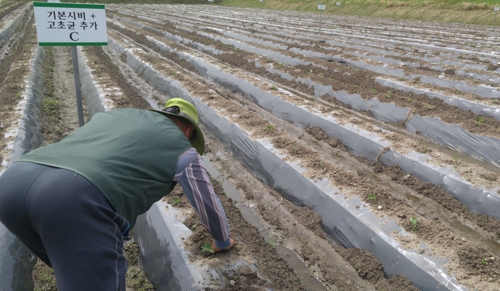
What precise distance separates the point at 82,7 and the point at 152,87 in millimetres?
5603

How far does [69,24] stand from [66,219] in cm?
218

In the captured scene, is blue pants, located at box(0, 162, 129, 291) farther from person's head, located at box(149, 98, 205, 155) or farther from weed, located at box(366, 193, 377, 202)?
weed, located at box(366, 193, 377, 202)

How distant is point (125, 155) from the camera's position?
166 centimetres

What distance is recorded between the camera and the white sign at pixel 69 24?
2.88 metres

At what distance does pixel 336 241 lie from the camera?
3.45 meters

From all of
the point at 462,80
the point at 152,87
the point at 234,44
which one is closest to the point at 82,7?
the point at 152,87

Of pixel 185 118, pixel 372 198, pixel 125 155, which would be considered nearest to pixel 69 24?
pixel 185 118

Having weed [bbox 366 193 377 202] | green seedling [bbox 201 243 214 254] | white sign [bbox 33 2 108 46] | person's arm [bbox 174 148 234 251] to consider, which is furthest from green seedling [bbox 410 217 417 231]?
white sign [bbox 33 2 108 46]

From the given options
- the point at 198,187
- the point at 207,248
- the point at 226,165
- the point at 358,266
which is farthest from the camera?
the point at 226,165

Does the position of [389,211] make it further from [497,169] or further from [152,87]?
[152,87]

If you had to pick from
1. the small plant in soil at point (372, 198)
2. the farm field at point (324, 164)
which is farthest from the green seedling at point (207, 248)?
the small plant in soil at point (372, 198)

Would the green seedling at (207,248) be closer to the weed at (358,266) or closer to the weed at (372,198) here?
the weed at (358,266)

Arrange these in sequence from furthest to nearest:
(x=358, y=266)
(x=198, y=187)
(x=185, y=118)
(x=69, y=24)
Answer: (x=358, y=266) < (x=69, y=24) < (x=185, y=118) < (x=198, y=187)

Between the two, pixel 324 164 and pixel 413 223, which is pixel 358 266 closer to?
pixel 413 223
